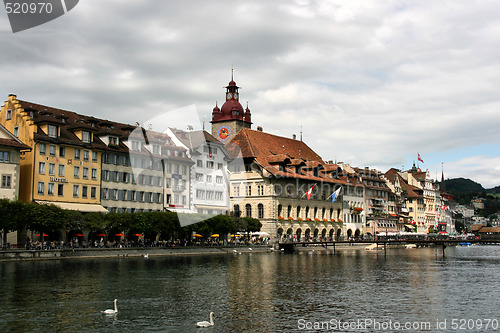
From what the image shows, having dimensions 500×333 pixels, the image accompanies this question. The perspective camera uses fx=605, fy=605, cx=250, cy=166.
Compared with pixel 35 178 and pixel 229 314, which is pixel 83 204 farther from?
pixel 229 314

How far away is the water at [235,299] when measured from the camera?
2775 cm

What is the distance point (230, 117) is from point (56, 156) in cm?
8032

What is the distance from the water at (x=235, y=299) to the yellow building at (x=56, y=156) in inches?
781

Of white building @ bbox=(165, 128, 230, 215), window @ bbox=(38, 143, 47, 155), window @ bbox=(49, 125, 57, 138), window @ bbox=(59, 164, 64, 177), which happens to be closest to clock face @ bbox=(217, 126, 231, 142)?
white building @ bbox=(165, 128, 230, 215)

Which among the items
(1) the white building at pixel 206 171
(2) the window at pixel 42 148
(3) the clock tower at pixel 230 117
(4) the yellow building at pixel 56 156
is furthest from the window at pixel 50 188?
(3) the clock tower at pixel 230 117

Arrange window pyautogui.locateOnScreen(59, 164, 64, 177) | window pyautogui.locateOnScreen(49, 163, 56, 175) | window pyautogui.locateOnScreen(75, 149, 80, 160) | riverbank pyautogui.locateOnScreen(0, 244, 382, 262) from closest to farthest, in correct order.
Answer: riverbank pyautogui.locateOnScreen(0, 244, 382, 262) → window pyautogui.locateOnScreen(49, 163, 56, 175) → window pyautogui.locateOnScreen(59, 164, 64, 177) → window pyautogui.locateOnScreen(75, 149, 80, 160)

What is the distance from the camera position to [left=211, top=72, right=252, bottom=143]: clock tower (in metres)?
152

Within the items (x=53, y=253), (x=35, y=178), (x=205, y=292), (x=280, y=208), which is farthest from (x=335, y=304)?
(x=280, y=208)

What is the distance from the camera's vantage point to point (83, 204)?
78.2 m

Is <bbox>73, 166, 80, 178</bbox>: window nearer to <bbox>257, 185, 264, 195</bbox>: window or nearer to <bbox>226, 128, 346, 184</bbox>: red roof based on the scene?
<bbox>226, 128, 346, 184</bbox>: red roof

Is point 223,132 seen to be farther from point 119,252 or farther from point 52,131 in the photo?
point 119,252

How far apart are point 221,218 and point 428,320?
206 feet

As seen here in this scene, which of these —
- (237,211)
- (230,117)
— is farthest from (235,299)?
(230,117)

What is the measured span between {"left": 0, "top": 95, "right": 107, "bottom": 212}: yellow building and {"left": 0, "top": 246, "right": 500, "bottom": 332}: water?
19845 millimetres
